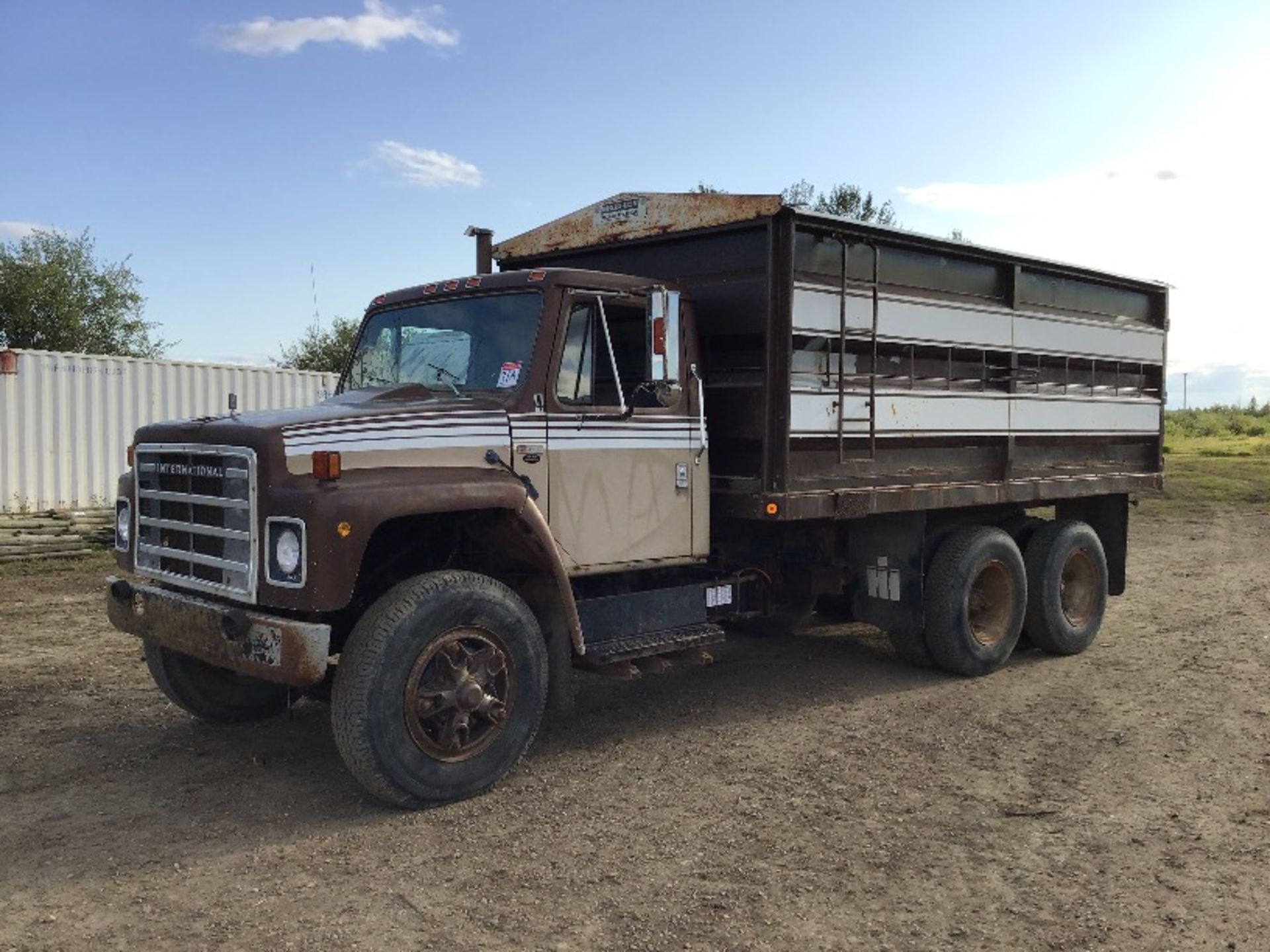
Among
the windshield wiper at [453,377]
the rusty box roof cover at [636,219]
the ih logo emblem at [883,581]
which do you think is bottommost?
the ih logo emblem at [883,581]

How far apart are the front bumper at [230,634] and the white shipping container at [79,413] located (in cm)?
896

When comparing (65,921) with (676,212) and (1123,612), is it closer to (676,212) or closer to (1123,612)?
(676,212)

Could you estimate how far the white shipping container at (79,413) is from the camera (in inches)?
534

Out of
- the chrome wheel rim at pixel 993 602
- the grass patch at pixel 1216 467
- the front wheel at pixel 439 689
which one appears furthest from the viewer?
the grass patch at pixel 1216 467

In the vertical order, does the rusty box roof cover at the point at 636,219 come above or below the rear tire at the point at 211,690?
above

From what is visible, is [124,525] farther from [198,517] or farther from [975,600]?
[975,600]

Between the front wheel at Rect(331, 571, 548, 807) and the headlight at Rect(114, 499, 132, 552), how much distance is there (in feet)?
5.57

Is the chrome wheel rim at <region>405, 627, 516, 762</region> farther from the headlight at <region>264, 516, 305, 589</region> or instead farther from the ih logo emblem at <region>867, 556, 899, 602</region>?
the ih logo emblem at <region>867, 556, 899, 602</region>

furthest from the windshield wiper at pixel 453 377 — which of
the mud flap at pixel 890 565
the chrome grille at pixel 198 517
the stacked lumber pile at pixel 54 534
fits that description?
the stacked lumber pile at pixel 54 534

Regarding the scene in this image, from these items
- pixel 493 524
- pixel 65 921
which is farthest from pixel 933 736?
pixel 65 921

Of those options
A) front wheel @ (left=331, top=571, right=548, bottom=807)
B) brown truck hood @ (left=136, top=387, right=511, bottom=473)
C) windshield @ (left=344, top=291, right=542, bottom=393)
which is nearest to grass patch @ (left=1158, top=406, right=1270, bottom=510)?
windshield @ (left=344, top=291, right=542, bottom=393)

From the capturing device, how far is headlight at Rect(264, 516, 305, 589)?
4598mm

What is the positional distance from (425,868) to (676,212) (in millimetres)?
4122

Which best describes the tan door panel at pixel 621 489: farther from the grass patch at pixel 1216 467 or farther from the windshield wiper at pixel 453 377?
the grass patch at pixel 1216 467
